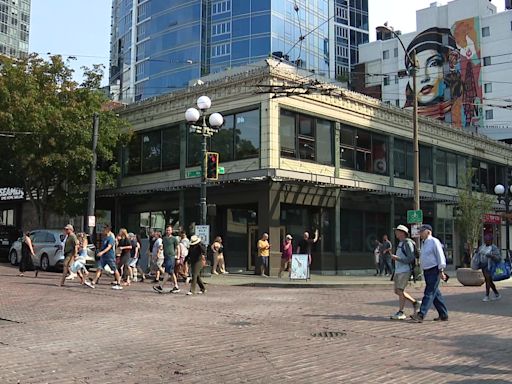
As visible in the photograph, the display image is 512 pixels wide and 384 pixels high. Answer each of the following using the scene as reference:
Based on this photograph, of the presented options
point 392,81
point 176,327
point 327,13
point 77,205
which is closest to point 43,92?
point 77,205

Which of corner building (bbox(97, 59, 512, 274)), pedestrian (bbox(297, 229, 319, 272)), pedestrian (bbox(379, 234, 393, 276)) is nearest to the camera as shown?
pedestrian (bbox(297, 229, 319, 272))

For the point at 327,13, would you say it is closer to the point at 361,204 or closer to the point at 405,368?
the point at 361,204

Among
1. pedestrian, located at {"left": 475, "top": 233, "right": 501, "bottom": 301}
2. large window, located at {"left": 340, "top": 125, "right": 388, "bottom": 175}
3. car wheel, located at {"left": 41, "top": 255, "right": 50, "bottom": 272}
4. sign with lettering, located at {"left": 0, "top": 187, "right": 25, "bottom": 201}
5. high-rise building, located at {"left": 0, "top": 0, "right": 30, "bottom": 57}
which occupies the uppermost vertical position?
high-rise building, located at {"left": 0, "top": 0, "right": 30, "bottom": 57}

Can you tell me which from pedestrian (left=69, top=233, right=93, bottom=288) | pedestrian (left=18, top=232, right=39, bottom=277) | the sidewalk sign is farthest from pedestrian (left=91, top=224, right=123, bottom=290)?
the sidewalk sign

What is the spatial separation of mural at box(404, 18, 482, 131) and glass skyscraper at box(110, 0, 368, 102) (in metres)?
13.4

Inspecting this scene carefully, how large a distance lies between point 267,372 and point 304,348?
1.50 metres

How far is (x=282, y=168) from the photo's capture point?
77.5 feet

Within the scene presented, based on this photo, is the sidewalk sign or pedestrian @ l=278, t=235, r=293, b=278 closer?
the sidewalk sign

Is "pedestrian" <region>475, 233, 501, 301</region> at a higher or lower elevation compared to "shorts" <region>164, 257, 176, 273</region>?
higher

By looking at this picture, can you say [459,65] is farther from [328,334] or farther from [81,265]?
[328,334]

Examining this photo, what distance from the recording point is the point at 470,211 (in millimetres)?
29109

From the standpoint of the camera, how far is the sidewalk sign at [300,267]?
20062mm

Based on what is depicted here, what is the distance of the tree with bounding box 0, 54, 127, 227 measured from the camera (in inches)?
989

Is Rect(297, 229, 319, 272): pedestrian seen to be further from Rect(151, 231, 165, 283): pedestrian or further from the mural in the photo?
the mural
